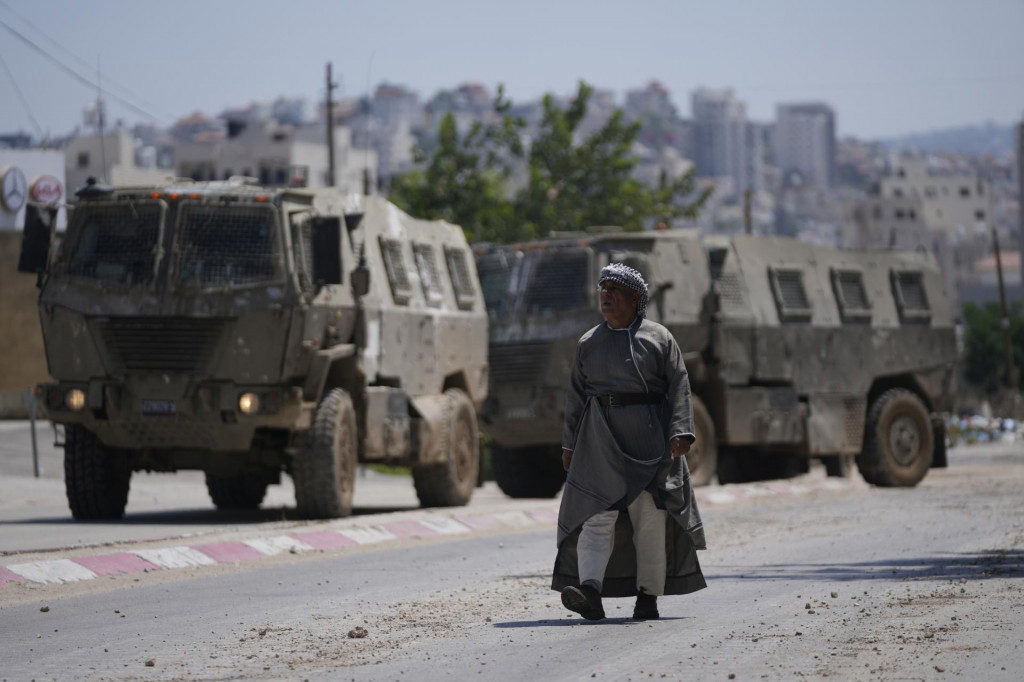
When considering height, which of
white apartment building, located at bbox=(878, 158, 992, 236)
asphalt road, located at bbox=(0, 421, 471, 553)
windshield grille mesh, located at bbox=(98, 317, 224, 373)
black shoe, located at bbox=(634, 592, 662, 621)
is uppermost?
white apartment building, located at bbox=(878, 158, 992, 236)

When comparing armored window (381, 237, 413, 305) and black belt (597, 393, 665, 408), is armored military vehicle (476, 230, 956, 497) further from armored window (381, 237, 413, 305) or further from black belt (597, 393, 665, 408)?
black belt (597, 393, 665, 408)

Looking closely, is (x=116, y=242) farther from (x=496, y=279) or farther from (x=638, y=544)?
(x=638, y=544)

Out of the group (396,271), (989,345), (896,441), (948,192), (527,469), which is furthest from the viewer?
(948,192)

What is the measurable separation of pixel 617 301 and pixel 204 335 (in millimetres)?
7583

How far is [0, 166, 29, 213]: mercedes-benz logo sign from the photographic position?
39.6 metres

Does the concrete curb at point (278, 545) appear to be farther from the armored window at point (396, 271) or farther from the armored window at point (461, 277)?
the armored window at point (461, 277)

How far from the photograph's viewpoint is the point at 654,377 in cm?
977

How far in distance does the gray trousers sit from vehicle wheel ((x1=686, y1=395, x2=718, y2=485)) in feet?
40.9

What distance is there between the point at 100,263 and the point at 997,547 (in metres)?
8.19

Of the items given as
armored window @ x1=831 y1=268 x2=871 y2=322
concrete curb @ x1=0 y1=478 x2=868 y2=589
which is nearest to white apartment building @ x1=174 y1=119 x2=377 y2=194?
armored window @ x1=831 y1=268 x2=871 y2=322

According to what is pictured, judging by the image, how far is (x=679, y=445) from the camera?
9.61 metres

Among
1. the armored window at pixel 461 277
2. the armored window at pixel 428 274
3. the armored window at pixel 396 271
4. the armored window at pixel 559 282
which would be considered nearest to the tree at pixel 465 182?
the armored window at pixel 559 282

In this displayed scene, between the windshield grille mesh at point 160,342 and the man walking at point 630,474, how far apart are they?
24.3 feet

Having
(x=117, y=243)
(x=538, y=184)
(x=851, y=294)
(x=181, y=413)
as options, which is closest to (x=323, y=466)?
(x=181, y=413)
